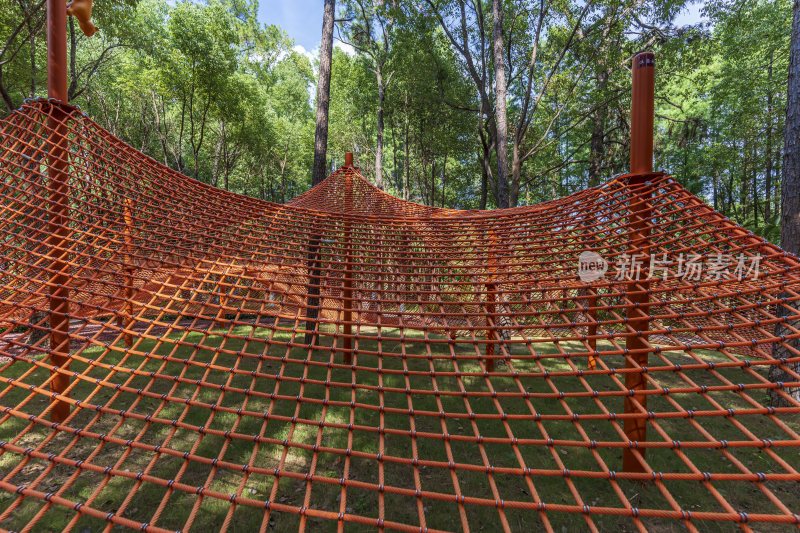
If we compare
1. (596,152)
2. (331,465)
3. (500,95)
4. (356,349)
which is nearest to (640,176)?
(356,349)

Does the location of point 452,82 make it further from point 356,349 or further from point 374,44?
point 356,349

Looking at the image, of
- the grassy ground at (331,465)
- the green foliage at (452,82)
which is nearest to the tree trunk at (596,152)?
the green foliage at (452,82)

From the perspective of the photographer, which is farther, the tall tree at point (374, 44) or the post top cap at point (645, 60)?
the tall tree at point (374, 44)

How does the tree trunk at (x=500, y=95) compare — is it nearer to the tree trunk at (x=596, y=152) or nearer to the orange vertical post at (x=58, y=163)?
the tree trunk at (x=596, y=152)

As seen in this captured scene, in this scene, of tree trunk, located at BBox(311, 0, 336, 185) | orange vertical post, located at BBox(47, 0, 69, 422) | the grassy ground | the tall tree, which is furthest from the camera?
the tall tree

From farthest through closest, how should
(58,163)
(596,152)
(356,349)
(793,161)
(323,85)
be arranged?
1. (596,152)
2. (323,85)
3. (793,161)
4. (58,163)
5. (356,349)

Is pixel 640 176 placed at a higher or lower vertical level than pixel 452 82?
lower

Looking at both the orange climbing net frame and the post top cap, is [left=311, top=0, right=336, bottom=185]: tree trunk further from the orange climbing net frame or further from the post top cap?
the post top cap

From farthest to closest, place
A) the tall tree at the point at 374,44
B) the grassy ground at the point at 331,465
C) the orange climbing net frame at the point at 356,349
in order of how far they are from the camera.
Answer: the tall tree at the point at 374,44
the grassy ground at the point at 331,465
the orange climbing net frame at the point at 356,349

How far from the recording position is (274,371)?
11.3 ft

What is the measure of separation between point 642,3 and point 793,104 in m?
3.30

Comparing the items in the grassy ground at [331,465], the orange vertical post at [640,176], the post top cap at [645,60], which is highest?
the post top cap at [645,60]

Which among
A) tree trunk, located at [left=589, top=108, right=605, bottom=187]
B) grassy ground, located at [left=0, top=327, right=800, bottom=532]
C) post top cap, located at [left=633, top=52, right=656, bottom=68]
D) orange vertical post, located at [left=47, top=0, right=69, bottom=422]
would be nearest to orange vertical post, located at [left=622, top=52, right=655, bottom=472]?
post top cap, located at [left=633, top=52, right=656, bottom=68]

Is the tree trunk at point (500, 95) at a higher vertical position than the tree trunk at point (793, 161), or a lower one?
higher
